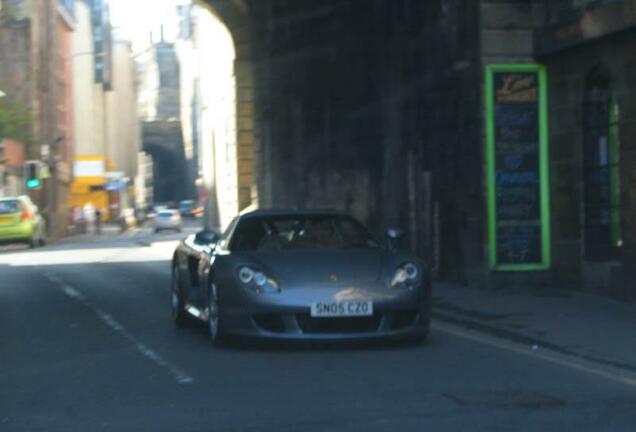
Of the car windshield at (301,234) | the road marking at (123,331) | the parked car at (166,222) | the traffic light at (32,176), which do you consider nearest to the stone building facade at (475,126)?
the car windshield at (301,234)

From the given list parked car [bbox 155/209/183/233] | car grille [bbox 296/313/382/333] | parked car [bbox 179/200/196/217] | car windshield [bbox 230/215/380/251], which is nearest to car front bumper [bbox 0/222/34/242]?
car windshield [bbox 230/215/380/251]

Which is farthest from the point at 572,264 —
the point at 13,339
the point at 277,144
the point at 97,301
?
the point at 277,144

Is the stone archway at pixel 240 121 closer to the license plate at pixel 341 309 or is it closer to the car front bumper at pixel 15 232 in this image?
the car front bumper at pixel 15 232

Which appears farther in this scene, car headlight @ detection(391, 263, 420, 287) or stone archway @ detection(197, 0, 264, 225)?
stone archway @ detection(197, 0, 264, 225)

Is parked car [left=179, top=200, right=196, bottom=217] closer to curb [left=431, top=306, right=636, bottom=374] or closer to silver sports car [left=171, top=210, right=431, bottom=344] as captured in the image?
curb [left=431, top=306, right=636, bottom=374]

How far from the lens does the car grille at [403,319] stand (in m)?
11.0

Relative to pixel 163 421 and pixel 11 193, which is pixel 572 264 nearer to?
pixel 163 421

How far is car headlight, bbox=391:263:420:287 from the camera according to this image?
11.0m

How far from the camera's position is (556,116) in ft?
54.2

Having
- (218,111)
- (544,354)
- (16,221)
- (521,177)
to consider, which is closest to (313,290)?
(544,354)

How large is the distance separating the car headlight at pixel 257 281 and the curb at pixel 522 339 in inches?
95.2

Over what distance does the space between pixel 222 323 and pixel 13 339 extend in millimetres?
2494

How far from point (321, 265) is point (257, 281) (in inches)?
22.7

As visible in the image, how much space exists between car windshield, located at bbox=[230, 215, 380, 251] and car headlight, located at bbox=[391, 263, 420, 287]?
811 mm
